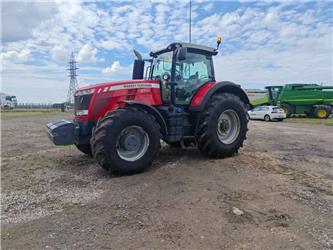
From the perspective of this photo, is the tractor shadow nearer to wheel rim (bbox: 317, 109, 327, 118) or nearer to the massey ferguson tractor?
the massey ferguson tractor

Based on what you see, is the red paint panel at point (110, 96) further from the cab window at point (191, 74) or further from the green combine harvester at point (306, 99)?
the green combine harvester at point (306, 99)

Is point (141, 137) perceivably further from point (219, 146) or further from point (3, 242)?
point (3, 242)

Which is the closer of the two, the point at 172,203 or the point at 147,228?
the point at 147,228

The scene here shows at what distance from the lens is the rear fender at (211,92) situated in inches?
241

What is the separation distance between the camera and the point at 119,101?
5.39 meters

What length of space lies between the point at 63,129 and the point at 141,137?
1424mm

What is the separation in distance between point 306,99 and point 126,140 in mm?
23214

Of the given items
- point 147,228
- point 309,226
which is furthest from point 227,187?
point 147,228

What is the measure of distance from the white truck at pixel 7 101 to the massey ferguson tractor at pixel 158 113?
49.5 m

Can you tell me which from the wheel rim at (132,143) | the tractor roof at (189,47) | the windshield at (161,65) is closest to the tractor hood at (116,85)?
the windshield at (161,65)

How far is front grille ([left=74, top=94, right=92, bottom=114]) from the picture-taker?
5551 millimetres

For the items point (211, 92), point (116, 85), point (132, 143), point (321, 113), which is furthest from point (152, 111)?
point (321, 113)

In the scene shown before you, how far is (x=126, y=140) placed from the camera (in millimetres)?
5199

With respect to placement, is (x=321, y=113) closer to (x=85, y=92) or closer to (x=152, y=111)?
(x=152, y=111)
